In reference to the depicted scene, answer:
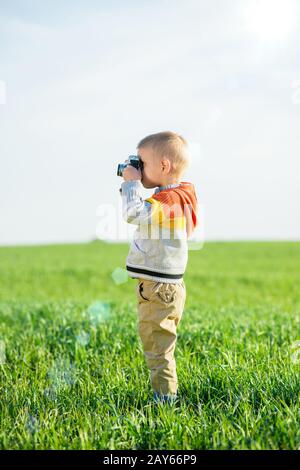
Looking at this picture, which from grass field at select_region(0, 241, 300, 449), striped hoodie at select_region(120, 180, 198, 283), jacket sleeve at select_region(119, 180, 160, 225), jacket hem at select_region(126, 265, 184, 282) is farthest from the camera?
jacket hem at select_region(126, 265, 184, 282)

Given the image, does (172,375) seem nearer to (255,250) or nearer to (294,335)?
(294,335)

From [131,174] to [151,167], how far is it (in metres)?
0.17

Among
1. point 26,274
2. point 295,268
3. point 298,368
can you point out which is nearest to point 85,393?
point 298,368

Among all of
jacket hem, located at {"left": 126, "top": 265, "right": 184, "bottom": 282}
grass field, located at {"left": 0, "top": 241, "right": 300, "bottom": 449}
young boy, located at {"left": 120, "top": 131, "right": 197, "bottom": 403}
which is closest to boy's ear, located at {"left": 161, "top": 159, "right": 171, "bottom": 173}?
young boy, located at {"left": 120, "top": 131, "right": 197, "bottom": 403}

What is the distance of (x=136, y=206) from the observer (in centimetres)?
407

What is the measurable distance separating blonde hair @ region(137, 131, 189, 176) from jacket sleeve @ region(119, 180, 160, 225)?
1.03 ft

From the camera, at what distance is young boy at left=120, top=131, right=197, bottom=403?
4234 mm

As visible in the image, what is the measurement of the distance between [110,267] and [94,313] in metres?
15.8

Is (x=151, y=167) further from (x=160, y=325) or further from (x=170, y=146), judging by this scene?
(x=160, y=325)

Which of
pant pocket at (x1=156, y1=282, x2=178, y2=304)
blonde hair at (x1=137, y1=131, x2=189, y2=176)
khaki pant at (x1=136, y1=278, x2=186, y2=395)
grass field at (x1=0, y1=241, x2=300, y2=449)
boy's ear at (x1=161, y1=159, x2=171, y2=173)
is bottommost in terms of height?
grass field at (x1=0, y1=241, x2=300, y2=449)

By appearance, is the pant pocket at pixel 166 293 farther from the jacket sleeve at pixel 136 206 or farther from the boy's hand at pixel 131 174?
the boy's hand at pixel 131 174

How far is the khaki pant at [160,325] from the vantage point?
430cm

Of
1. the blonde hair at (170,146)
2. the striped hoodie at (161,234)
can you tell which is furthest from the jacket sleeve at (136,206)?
the blonde hair at (170,146)

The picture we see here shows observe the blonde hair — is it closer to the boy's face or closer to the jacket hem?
the boy's face
